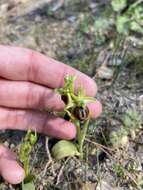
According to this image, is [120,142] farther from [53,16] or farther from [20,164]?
[53,16]

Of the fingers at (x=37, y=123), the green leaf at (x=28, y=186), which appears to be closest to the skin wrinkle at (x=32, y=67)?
the fingers at (x=37, y=123)

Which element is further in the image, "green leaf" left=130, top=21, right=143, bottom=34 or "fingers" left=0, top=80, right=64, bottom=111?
"green leaf" left=130, top=21, right=143, bottom=34

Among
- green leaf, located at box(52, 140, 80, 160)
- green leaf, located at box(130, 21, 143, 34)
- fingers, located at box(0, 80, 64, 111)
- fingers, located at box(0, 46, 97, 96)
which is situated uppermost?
green leaf, located at box(130, 21, 143, 34)

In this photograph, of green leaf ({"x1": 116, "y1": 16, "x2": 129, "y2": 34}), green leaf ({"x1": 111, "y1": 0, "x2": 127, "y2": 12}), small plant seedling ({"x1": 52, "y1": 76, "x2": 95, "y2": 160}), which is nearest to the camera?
small plant seedling ({"x1": 52, "y1": 76, "x2": 95, "y2": 160})

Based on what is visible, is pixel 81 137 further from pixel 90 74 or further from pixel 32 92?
pixel 90 74

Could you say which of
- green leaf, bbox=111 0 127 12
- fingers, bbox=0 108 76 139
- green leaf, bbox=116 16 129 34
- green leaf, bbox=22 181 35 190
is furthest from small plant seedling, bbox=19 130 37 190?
green leaf, bbox=111 0 127 12

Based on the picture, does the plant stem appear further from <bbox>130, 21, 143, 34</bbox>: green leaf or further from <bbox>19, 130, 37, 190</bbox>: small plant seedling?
<bbox>130, 21, 143, 34</bbox>: green leaf

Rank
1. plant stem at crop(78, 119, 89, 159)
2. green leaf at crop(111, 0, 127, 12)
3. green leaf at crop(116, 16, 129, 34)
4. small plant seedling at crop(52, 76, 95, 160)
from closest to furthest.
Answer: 1. small plant seedling at crop(52, 76, 95, 160)
2. plant stem at crop(78, 119, 89, 159)
3. green leaf at crop(116, 16, 129, 34)
4. green leaf at crop(111, 0, 127, 12)

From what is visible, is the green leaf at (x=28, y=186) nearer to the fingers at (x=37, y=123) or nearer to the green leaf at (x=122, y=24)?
the fingers at (x=37, y=123)
